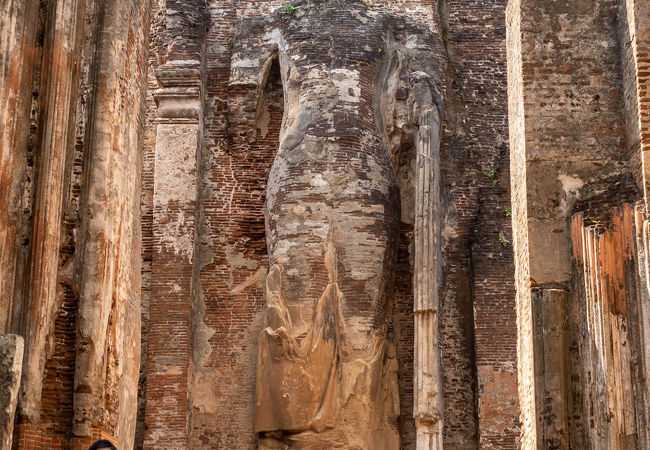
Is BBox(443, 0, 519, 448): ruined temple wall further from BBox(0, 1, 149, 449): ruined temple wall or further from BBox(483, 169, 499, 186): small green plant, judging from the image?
BBox(0, 1, 149, 449): ruined temple wall

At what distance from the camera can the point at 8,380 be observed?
20.1 feet

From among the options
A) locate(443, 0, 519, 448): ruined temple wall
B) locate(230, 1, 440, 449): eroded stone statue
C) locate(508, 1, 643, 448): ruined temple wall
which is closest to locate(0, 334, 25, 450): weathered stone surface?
locate(508, 1, 643, 448): ruined temple wall

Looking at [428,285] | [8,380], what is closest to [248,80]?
[428,285]

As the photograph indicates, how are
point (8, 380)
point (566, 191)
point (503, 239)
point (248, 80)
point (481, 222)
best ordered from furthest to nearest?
point (248, 80) → point (481, 222) → point (503, 239) → point (566, 191) → point (8, 380)

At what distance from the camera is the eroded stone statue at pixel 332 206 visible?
1371 centimetres

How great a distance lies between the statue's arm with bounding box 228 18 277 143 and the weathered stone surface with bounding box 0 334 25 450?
9.53 meters

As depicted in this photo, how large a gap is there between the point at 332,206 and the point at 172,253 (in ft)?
6.39

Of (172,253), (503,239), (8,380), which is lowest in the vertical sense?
(8,380)

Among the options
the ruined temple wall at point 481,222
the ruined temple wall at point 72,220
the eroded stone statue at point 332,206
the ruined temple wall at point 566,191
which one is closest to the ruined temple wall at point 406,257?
the ruined temple wall at point 481,222

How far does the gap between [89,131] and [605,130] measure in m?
3.56

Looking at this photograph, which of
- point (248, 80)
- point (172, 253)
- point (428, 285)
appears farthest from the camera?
point (248, 80)

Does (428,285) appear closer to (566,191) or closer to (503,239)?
(503,239)

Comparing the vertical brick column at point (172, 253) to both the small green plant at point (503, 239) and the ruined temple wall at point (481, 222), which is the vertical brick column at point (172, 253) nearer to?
the ruined temple wall at point (481, 222)

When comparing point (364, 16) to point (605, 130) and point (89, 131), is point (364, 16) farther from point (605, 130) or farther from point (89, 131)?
point (89, 131)
